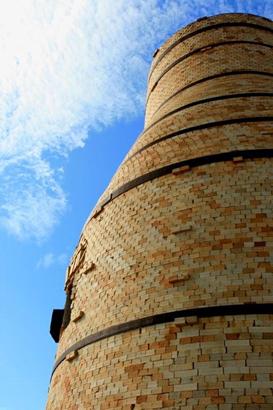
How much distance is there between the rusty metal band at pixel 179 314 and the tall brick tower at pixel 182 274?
1 cm

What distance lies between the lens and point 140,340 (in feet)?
13.8

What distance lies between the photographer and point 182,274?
4.41 meters

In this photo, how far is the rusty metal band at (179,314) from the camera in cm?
390

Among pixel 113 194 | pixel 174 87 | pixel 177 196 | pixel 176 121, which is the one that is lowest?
pixel 177 196

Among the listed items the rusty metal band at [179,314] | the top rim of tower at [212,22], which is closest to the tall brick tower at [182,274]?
the rusty metal band at [179,314]

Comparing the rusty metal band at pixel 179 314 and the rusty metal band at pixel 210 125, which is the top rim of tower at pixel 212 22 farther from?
the rusty metal band at pixel 179 314

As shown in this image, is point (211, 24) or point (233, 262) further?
point (211, 24)

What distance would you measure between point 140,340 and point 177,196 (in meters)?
1.68

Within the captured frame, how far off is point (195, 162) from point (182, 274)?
58.4 inches

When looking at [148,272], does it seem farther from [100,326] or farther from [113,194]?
[113,194]

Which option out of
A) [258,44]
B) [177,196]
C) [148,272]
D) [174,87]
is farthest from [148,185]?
[258,44]

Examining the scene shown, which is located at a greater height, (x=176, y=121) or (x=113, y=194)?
(x=176, y=121)

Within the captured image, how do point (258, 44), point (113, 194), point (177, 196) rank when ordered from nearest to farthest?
point (177, 196), point (113, 194), point (258, 44)

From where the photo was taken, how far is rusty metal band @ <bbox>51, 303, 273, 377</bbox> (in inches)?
153
